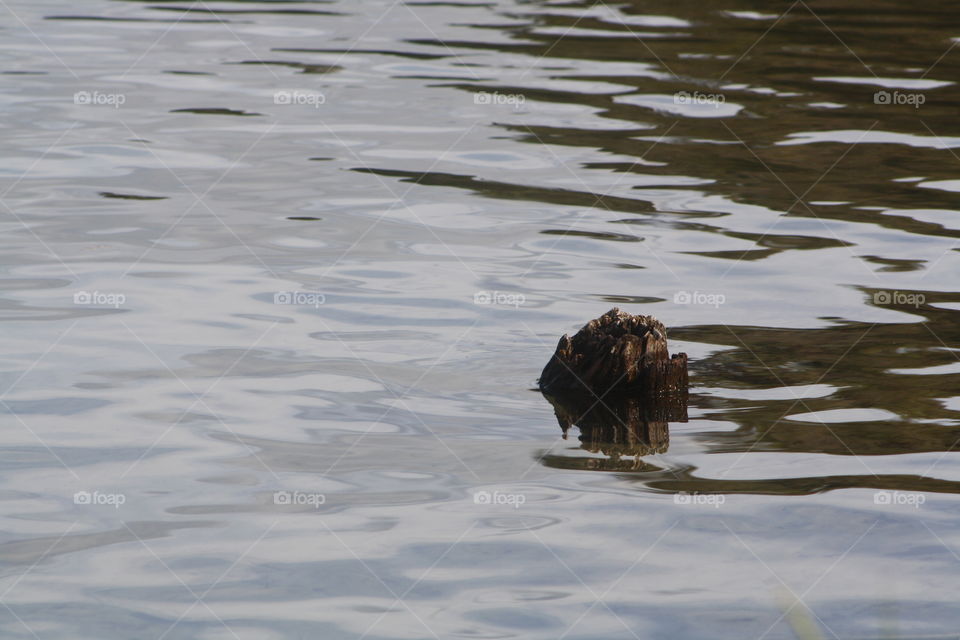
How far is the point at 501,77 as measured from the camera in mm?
12195

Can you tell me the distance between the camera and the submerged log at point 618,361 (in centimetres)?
588

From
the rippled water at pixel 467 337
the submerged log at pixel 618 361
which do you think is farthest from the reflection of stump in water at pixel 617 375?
the rippled water at pixel 467 337

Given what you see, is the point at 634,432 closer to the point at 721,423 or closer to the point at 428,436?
the point at 721,423

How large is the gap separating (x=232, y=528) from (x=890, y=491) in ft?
7.41

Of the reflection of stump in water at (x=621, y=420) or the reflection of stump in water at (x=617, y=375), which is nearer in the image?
the reflection of stump in water at (x=621, y=420)

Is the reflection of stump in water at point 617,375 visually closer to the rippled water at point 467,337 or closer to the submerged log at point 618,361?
the submerged log at point 618,361

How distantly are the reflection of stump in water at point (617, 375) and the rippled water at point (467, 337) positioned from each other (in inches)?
6.0

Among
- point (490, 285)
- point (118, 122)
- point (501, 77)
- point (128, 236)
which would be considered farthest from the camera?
point (501, 77)

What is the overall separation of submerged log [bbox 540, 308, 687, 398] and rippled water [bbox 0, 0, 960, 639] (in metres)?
0.19

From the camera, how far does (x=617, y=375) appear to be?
593 cm

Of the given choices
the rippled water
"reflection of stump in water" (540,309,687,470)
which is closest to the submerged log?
"reflection of stump in water" (540,309,687,470)

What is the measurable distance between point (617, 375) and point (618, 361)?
6 centimetres

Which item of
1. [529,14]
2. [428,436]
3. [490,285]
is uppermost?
[529,14]

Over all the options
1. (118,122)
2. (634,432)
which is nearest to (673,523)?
(634,432)
